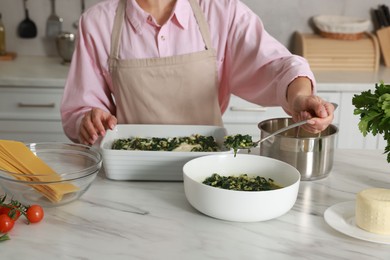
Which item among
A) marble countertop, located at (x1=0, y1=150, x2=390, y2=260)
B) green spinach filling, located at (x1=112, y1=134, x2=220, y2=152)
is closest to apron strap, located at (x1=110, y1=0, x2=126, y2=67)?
green spinach filling, located at (x1=112, y1=134, x2=220, y2=152)

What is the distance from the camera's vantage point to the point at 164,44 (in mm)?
1955

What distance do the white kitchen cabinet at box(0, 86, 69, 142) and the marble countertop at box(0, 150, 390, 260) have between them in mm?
1544

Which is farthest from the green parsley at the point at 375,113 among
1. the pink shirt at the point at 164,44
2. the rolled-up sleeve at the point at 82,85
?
the rolled-up sleeve at the point at 82,85

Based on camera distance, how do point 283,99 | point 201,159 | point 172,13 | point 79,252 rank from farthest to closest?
point 172,13
point 283,99
point 201,159
point 79,252

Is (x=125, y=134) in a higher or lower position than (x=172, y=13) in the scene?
lower

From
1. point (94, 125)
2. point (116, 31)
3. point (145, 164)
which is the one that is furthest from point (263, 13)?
point (145, 164)

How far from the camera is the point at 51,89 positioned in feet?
9.91

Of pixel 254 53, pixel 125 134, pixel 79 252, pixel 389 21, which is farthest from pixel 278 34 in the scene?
pixel 79 252

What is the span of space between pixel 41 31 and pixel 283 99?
7.04ft

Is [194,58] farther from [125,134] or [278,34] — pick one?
[278,34]

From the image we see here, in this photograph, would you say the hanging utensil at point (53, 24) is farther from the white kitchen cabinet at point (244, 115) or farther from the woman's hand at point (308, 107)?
the woman's hand at point (308, 107)

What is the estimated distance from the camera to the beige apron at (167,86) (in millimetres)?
1970

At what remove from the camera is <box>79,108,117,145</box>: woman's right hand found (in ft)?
5.68

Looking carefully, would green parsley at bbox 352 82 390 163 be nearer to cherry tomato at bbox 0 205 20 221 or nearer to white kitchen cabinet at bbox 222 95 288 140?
cherry tomato at bbox 0 205 20 221
